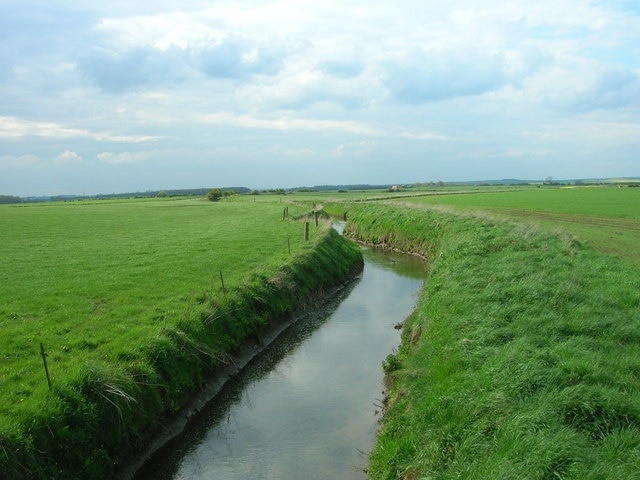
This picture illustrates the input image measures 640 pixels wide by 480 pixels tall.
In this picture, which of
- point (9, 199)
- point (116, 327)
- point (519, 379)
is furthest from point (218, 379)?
point (9, 199)

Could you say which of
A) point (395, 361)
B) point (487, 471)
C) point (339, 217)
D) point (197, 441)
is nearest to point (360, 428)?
point (395, 361)

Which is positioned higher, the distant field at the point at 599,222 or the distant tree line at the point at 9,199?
the distant tree line at the point at 9,199

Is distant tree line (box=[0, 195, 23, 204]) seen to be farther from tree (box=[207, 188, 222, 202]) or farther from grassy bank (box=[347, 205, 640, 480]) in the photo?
grassy bank (box=[347, 205, 640, 480])

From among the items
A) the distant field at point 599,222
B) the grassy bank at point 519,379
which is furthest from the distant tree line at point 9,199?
the grassy bank at point 519,379

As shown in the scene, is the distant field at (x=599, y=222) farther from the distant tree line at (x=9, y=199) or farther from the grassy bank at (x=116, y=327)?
the distant tree line at (x=9, y=199)

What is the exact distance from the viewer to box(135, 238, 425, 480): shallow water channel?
35.3 feet

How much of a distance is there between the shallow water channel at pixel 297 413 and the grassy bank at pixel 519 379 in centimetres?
108

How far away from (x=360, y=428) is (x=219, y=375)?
4891mm

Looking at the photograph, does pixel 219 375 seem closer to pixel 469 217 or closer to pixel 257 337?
pixel 257 337

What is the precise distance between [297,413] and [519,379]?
6.38 m

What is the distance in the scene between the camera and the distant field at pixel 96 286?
11742 mm

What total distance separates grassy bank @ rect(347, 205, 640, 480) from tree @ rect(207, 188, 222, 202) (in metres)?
96.9

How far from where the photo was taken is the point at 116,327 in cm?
1404

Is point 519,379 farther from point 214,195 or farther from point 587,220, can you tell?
point 214,195
